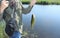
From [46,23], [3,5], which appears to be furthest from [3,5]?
[46,23]

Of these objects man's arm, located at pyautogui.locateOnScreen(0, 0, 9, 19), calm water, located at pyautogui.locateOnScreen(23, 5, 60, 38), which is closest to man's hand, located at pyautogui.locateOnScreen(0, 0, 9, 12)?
man's arm, located at pyautogui.locateOnScreen(0, 0, 9, 19)

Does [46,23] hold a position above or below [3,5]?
below

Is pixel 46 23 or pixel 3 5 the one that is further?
pixel 46 23

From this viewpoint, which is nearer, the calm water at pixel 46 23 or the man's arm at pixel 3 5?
the man's arm at pixel 3 5

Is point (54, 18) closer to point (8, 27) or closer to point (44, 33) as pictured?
point (44, 33)

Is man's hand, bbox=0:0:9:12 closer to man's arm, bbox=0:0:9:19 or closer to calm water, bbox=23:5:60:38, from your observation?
man's arm, bbox=0:0:9:19

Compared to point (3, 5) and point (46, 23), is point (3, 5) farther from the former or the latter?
point (46, 23)

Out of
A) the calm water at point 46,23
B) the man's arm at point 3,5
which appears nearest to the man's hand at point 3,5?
the man's arm at point 3,5

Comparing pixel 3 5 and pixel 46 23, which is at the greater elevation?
pixel 3 5

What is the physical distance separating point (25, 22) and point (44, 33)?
0.85 feet

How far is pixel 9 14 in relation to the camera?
3.81ft

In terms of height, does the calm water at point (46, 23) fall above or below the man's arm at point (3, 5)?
below

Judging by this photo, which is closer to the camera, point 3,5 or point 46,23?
point 3,5

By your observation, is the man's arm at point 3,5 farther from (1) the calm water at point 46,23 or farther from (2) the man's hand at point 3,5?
(1) the calm water at point 46,23
